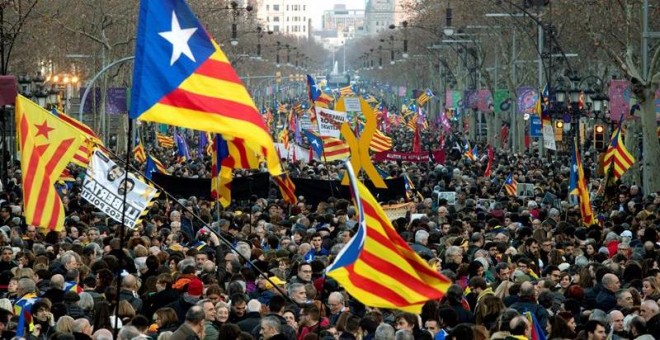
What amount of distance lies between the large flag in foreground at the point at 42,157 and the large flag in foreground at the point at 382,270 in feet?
24.9

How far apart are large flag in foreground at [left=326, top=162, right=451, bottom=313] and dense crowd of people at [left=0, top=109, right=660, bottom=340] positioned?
474 millimetres

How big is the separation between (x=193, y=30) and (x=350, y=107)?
34.7 m

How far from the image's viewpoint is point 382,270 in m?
10.0

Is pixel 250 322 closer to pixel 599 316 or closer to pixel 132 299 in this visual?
pixel 132 299

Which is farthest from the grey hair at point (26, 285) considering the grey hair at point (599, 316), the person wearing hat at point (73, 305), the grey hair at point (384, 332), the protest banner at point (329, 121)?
the protest banner at point (329, 121)

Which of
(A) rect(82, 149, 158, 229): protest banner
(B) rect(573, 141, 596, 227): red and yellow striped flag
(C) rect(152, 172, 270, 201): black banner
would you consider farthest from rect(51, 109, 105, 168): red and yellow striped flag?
(B) rect(573, 141, 596, 227): red and yellow striped flag

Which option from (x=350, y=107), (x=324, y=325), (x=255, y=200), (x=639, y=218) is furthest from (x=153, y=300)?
(x=350, y=107)

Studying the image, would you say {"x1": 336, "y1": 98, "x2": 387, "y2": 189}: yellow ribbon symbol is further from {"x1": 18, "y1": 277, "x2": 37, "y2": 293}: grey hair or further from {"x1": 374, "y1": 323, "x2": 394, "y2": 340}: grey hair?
{"x1": 374, "y1": 323, "x2": 394, "y2": 340}: grey hair

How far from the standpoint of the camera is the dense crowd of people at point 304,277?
1225 cm

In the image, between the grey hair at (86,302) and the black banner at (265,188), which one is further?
the black banner at (265,188)

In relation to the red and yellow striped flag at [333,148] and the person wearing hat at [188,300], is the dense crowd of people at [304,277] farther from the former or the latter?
the red and yellow striped flag at [333,148]

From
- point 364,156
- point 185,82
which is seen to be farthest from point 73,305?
point 364,156

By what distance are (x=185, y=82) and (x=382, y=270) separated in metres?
1.81

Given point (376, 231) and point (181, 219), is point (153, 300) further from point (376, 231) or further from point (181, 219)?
point (181, 219)
